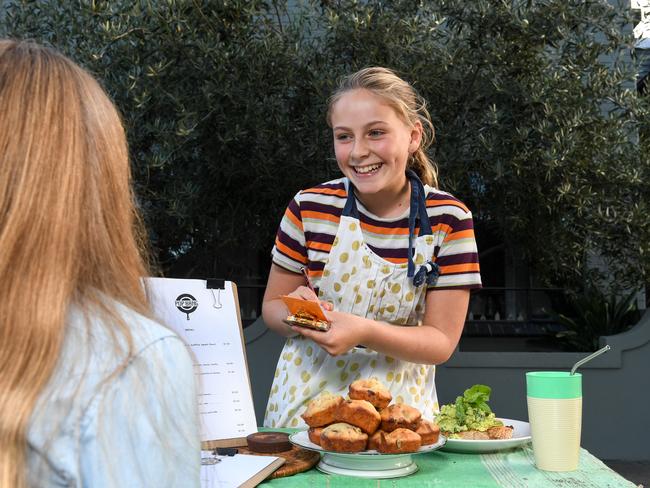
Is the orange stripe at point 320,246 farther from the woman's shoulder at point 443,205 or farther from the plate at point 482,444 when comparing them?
the plate at point 482,444

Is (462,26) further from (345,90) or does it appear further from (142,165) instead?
(345,90)

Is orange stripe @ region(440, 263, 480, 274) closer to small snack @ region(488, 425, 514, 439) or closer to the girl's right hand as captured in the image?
the girl's right hand

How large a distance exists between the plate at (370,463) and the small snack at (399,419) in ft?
0.22

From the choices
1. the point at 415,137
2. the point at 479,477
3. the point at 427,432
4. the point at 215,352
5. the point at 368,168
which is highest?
the point at 415,137

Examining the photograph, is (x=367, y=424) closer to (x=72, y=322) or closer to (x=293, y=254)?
(x=293, y=254)

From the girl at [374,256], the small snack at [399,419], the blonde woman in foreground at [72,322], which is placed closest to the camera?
the blonde woman in foreground at [72,322]

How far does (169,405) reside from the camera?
862 mm

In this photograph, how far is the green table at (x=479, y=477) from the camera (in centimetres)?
186

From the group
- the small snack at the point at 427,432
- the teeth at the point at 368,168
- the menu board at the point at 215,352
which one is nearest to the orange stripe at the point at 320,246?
the teeth at the point at 368,168

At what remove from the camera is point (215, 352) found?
2205 millimetres

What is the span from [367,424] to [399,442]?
0.10m

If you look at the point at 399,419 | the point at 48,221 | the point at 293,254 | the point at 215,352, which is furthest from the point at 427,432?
the point at 48,221

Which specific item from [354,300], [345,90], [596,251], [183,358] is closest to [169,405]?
[183,358]

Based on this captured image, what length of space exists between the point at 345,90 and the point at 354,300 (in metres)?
0.74
